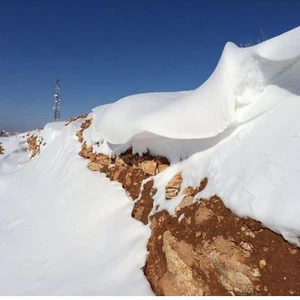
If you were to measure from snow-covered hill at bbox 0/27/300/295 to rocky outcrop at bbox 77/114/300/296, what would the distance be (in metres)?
0.17

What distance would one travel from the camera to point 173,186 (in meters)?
5.49

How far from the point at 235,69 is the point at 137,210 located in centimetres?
353

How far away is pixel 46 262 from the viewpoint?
5777mm

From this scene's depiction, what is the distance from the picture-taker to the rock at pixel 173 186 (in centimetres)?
537

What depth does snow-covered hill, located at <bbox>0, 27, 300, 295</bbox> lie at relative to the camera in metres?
3.75

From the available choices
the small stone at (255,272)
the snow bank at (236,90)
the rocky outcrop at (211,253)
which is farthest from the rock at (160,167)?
the small stone at (255,272)

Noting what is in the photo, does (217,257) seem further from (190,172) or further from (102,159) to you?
(102,159)

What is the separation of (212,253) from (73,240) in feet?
12.0

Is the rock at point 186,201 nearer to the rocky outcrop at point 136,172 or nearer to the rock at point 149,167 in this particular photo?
the rocky outcrop at point 136,172

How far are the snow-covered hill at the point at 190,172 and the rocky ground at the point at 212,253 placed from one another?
17cm

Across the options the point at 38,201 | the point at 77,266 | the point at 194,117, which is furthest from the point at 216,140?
the point at 38,201

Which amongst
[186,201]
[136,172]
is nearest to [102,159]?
[136,172]

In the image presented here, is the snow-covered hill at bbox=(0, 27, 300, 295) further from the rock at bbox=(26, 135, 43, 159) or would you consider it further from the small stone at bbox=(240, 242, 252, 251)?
the rock at bbox=(26, 135, 43, 159)

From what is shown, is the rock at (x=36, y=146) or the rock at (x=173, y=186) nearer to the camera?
the rock at (x=173, y=186)
